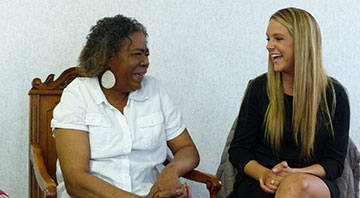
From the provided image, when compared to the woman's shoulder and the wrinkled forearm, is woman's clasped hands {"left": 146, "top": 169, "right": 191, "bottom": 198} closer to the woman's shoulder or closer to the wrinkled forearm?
the wrinkled forearm

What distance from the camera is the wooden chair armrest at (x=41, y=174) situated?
1627mm

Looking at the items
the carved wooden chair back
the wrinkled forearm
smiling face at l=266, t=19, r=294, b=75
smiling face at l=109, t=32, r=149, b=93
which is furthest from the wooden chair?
smiling face at l=266, t=19, r=294, b=75

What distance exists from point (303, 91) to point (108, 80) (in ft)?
2.49

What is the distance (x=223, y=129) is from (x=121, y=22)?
101 centimetres

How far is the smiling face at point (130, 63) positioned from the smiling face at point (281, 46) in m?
0.50

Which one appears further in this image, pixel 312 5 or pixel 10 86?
pixel 312 5

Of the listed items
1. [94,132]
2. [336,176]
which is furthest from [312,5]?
[94,132]

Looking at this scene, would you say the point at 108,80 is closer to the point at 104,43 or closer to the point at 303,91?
the point at 104,43

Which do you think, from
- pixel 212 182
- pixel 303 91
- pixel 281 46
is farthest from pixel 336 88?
pixel 212 182

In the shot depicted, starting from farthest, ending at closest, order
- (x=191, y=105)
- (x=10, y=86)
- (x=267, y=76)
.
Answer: (x=191, y=105) → (x=10, y=86) → (x=267, y=76)

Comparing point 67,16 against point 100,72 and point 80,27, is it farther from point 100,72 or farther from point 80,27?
point 100,72

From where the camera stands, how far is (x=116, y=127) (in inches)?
73.8

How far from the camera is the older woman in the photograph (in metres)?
1.77

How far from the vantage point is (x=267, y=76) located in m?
2.01
